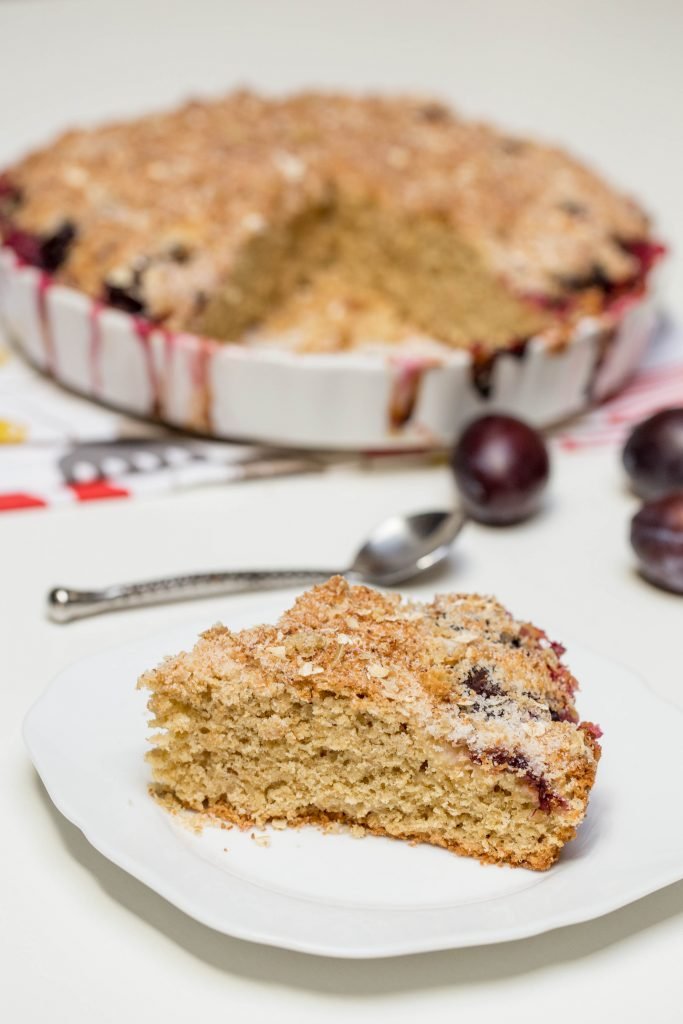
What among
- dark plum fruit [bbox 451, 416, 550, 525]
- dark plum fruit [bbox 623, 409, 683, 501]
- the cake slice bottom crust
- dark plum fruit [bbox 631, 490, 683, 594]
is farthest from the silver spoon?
the cake slice bottom crust

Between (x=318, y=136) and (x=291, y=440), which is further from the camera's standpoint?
(x=318, y=136)

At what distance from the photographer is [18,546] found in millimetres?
2594

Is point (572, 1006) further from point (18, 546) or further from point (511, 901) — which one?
point (18, 546)

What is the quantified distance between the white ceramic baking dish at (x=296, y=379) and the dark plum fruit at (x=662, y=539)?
54 cm

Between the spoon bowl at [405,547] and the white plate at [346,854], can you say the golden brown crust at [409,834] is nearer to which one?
the white plate at [346,854]

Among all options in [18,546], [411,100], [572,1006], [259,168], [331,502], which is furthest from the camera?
[411,100]

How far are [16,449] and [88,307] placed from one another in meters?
0.36

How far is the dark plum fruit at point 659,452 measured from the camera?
2.74 m

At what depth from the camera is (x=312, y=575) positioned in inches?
93.0

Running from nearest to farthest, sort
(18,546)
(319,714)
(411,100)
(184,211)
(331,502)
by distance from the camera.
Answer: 1. (319,714)
2. (18,546)
3. (331,502)
4. (184,211)
5. (411,100)

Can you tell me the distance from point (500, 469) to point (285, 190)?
1.12 meters

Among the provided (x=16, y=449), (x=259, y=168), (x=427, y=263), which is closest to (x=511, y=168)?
(x=427, y=263)

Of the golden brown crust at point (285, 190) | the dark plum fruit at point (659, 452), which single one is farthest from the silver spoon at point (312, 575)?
the golden brown crust at point (285, 190)

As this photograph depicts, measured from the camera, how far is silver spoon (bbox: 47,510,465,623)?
7.64 ft
